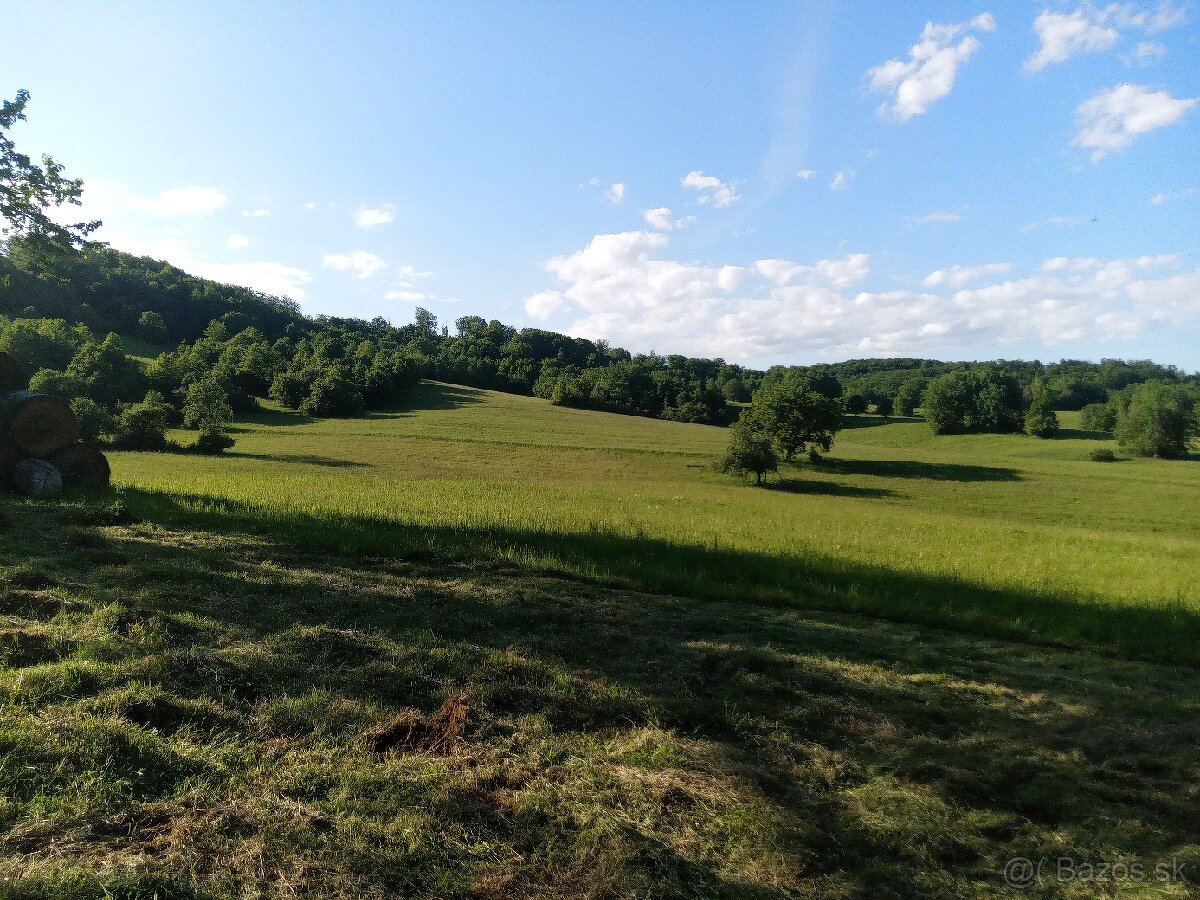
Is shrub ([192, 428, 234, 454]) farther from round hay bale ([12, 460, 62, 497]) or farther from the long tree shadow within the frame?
the long tree shadow

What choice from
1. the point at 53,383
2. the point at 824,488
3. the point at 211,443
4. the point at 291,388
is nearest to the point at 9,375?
the point at 211,443

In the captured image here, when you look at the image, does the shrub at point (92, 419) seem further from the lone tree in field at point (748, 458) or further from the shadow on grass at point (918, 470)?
the shadow on grass at point (918, 470)

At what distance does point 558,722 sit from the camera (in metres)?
4.89

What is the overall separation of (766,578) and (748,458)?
127 ft

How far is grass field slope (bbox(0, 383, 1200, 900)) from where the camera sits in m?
3.35

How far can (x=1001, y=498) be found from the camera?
146 feet

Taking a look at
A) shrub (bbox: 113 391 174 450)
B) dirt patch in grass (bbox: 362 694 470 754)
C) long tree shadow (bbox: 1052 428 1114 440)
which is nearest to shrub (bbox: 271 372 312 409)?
shrub (bbox: 113 391 174 450)

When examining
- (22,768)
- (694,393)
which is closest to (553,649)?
(22,768)

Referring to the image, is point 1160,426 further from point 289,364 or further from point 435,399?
point 289,364

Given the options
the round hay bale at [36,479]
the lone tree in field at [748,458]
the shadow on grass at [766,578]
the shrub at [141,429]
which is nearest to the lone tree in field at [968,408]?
the lone tree in field at [748,458]

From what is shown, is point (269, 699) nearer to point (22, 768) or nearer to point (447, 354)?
point (22, 768)

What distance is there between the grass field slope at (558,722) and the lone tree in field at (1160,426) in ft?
242

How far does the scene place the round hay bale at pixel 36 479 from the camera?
556 inches

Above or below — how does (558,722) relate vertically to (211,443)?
above
